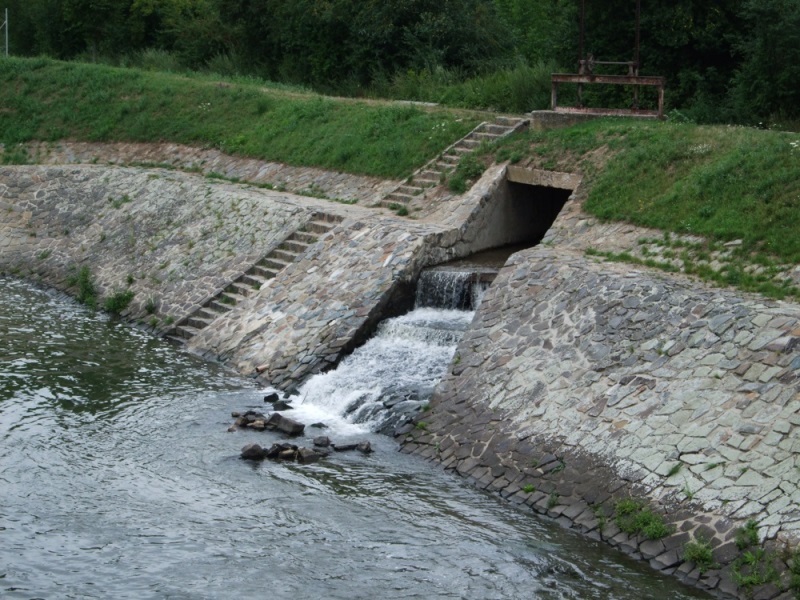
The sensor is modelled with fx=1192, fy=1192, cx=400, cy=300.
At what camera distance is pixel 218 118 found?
34156mm

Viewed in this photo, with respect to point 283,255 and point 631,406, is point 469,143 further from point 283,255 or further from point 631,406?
point 631,406

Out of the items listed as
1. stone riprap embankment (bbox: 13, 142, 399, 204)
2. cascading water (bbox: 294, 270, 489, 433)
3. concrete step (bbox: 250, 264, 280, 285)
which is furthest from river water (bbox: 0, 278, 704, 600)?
stone riprap embankment (bbox: 13, 142, 399, 204)

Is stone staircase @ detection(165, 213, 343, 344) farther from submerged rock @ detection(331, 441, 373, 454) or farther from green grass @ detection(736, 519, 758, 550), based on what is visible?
green grass @ detection(736, 519, 758, 550)

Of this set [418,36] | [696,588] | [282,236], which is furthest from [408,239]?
[418,36]

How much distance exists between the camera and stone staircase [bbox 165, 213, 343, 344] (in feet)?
78.9

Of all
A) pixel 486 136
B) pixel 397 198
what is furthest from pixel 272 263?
pixel 486 136

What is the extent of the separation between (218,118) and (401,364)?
1624 centimetres

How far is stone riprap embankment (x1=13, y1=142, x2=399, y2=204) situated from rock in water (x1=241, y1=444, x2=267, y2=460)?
10540mm

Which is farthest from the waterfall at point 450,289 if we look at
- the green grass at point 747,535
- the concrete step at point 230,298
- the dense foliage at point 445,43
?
the dense foliage at point 445,43

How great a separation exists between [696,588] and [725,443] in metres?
2.03

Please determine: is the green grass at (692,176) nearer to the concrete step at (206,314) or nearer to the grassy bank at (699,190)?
the grassy bank at (699,190)

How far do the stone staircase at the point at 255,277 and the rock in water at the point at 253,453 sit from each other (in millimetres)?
6937

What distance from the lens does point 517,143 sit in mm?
25438

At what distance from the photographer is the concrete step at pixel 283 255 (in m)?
24.6
